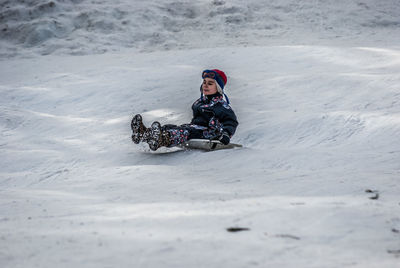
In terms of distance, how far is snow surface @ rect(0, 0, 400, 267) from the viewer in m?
1.88

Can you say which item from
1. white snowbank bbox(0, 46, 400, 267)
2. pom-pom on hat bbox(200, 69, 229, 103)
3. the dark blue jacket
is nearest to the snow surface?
white snowbank bbox(0, 46, 400, 267)

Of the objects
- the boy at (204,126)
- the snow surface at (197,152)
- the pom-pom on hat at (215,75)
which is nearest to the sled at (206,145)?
the boy at (204,126)

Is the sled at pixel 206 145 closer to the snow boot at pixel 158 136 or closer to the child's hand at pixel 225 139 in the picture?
the child's hand at pixel 225 139

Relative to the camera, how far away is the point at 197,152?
494 centimetres

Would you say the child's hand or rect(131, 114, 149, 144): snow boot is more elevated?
rect(131, 114, 149, 144): snow boot

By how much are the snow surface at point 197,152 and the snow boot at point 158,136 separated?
22 centimetres

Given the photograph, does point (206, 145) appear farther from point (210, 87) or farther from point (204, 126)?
point (210, 87)

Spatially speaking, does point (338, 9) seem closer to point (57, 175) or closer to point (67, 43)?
point (67, 43)

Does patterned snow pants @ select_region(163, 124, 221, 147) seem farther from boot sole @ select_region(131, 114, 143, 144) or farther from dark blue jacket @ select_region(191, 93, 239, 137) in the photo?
boot sole @ select_region(131, 114, 143, 144)

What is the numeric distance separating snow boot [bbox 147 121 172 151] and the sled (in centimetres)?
28

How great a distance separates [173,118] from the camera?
6258mm

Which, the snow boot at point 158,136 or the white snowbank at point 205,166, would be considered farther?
the snow boot at point 158,136

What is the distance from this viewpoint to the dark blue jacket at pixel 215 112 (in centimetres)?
496

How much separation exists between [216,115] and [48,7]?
10373 millimetres
